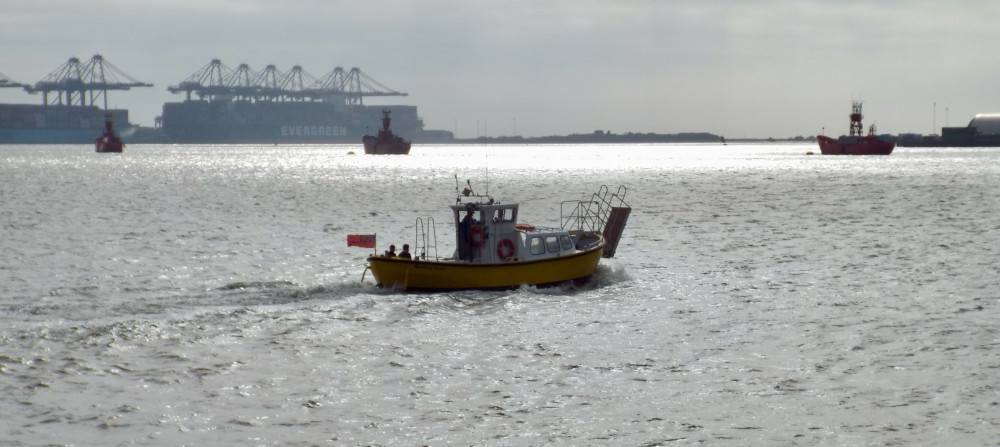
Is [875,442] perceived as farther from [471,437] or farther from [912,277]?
[912,277]

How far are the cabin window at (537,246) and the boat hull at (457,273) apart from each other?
29.5 inches

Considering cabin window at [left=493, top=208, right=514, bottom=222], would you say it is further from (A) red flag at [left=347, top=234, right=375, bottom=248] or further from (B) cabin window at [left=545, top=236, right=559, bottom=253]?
(A) red flag at [left=347, top=234, right=375, bottom=248]

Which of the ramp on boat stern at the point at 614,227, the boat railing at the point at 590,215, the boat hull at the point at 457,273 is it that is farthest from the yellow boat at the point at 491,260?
the ramp on boat stern at the point at 614,227

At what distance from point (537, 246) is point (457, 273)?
2895 millimetres

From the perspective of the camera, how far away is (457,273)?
29.0 metres

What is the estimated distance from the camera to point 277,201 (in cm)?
8238

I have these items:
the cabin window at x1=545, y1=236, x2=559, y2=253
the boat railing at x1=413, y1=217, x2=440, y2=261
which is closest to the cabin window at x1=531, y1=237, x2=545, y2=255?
the cabin window at x1=545, y1=236, x2=559, y2=253

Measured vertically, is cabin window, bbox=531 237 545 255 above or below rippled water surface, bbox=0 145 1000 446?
above

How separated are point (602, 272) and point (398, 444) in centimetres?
2019

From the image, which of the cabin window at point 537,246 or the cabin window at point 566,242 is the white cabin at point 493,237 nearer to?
the cabin window at point 537,246

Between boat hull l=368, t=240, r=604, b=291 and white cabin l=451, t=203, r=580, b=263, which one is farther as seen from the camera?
white cabin l=451, t=203, r=580, b=263

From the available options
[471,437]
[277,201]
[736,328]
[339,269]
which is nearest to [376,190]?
[277,201]

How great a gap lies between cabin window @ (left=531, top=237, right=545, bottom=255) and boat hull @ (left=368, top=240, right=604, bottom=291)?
0.75 metres

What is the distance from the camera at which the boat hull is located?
94.7ft
